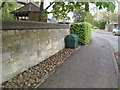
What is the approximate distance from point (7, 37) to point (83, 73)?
2.68m

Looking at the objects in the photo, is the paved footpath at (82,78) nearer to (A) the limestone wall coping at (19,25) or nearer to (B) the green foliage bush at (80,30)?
(A) the limestone wall coping at (19,25)

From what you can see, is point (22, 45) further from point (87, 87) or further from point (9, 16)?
point (9, 16)

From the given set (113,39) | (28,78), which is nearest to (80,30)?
(28,78)

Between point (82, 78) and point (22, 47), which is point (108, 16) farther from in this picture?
point (22, 47)

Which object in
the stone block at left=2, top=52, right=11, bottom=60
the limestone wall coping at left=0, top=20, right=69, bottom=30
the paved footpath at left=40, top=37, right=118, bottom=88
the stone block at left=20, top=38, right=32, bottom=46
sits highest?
the limestone wall coping at left=0, top=20, right=69, bottom=30

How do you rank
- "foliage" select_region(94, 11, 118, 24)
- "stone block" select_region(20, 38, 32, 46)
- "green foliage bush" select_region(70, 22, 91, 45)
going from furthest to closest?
"foliage" select_region(94, 11, 118, 24) → "green foliage bush" select_region(70, 22, 91, 45) → "stone block" select_region(20, 38, 32, 46)

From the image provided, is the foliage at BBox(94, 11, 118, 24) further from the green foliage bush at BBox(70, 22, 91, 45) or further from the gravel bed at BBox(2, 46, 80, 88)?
the gravel bed at BBox(2, 46, 80, 88)

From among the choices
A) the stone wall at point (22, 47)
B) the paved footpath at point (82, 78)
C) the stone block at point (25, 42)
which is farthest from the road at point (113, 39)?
the stone block at point (25, 42)

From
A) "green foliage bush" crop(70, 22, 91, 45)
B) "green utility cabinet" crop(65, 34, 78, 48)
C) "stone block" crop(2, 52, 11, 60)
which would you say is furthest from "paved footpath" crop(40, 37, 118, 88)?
"green foliage bush" crop(70, 22, 91, 45)

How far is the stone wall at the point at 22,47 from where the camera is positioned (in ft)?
9.45

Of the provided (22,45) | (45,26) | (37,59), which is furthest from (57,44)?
(22,45)

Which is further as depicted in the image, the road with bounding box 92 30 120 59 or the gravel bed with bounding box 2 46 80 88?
the road with bounding box 92 30 120 59

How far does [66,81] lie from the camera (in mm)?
3023

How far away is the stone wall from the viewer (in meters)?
2.88
